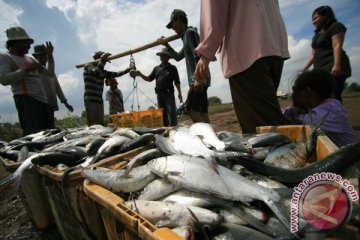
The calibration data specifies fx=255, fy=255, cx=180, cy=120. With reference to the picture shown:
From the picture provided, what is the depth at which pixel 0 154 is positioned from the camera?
375 centimetres

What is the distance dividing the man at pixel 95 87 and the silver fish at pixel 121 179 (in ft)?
18.8

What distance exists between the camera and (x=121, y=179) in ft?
5.72

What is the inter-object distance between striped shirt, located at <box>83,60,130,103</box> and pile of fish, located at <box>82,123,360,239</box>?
5535mm

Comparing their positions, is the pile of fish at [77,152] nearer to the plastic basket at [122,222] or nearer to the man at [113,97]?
the plastic basket at [122,222]

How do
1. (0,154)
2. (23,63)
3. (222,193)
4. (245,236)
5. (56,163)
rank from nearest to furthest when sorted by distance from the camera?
1. (245,236)
2. (222,193)
3. (56,163)
4. (0,154)
5. (23,63)

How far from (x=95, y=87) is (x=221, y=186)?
6455 mm

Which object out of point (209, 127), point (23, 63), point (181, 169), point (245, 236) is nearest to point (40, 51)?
point (23, 63)

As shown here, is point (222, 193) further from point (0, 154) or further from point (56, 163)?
point (0, 154)

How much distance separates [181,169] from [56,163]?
1.63 meters

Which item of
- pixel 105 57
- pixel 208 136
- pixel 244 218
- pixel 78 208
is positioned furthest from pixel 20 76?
pixel 244 218

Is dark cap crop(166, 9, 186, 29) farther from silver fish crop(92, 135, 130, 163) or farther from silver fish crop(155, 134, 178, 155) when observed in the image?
silver fish crop(155, 134, 178, 155)

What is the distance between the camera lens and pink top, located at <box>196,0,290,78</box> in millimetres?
2621

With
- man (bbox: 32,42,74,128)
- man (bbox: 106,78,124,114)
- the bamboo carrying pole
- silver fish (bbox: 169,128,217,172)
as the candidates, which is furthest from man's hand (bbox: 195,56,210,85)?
man (bbox: 106,78,124,114)

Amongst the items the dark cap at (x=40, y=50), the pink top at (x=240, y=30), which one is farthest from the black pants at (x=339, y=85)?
the dark cap at (x=40, y=50)
